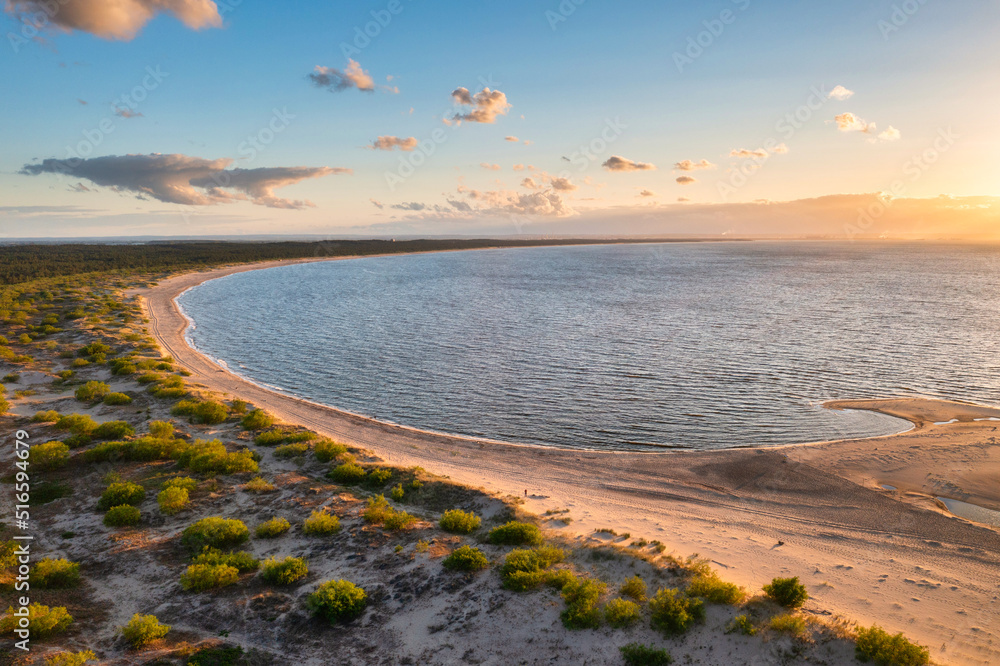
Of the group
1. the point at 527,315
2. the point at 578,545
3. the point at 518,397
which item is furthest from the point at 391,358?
the point at 578,545

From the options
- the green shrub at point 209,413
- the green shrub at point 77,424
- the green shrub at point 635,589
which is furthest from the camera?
the green shrub at point 209,413

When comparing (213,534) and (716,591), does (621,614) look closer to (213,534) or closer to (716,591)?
(716,591)

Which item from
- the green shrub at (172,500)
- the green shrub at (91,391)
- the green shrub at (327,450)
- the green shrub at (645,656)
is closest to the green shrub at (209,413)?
the green shrub at (327,450)

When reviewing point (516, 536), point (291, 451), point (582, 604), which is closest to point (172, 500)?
point (291, 451)

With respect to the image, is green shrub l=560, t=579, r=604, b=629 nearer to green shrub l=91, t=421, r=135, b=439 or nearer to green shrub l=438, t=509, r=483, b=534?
green shrub l=438, t=509, r=483, b=534

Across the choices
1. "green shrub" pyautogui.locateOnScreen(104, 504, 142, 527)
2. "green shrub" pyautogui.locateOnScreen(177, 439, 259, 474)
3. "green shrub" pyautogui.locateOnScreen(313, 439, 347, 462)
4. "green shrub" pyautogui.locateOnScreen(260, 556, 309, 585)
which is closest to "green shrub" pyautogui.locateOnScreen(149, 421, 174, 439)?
"green shrub" pyautogui.locateOnScreen(177, 439, 259, 474)

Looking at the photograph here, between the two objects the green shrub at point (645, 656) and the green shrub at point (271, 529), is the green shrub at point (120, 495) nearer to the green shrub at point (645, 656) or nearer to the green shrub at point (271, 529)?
the green shrub at point (271, 529)

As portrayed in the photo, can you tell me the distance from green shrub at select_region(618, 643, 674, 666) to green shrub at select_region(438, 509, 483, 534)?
7659 mm

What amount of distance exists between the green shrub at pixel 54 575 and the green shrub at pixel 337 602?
8.06 meters

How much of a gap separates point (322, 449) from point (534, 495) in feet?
38.6

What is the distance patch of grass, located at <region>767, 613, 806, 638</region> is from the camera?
1339 cm

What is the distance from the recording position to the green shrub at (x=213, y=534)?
17.6 m

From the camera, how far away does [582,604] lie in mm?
14344

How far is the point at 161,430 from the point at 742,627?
96.8 ft
